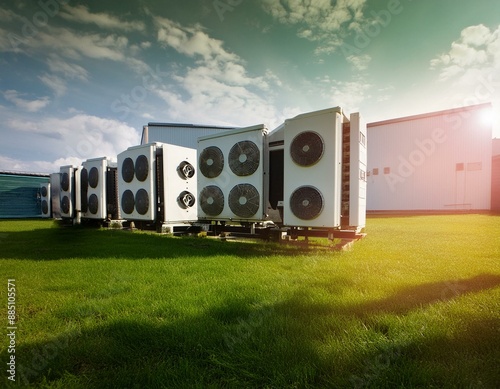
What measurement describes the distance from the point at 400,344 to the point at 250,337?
2.83 feet

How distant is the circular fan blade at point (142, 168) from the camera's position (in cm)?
630

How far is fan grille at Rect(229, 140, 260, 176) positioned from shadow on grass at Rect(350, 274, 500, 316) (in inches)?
121

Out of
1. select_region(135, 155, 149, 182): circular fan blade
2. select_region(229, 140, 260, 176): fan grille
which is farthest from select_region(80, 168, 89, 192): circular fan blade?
select_region(229, 140, 260, 176): fan grille

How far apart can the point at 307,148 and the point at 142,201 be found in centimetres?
455

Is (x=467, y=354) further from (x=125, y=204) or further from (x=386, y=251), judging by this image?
(x=125, y=204)

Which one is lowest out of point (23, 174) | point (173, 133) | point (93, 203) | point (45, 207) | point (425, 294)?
point (45, 207)

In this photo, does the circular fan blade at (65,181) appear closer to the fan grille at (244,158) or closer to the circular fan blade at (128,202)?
the circular fan blade at (128,202)

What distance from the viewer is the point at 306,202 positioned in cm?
396

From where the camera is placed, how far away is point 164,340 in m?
1.50

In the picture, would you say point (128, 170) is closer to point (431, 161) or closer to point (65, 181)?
point (65, 181)

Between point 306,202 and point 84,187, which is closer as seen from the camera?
point 306,202

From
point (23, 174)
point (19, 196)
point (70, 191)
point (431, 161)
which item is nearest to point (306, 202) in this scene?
point (70, 191)

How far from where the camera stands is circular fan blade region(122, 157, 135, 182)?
671 centimetres

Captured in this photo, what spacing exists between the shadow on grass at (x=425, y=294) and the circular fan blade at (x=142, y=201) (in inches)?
222
